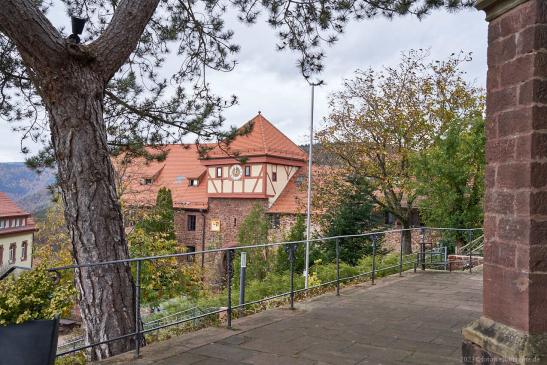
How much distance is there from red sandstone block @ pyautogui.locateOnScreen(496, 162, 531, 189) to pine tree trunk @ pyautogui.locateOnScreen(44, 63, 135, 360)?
163 inches

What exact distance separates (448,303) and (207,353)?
4.26 metres

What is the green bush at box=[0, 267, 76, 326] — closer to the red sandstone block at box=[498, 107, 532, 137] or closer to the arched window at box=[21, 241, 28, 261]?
the red sandstone block at box=[498, 107, 532, 137]

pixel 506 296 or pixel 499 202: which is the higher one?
pixel 499 202

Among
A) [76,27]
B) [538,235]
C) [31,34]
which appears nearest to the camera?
[538,235]

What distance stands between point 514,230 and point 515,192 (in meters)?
0.24

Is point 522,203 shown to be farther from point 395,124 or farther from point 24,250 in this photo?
point 24,250

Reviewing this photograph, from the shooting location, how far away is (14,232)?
39.8 m

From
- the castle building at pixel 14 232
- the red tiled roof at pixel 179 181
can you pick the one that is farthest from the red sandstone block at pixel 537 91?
the castle building at pixel 14 232

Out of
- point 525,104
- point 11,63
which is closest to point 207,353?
point 525,104

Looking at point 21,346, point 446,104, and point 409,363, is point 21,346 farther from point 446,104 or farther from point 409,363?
point 446,104

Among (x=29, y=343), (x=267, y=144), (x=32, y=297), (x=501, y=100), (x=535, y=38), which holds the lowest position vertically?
(x=29, y=343)

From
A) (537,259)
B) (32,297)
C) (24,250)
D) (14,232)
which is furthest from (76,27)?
(24,250)

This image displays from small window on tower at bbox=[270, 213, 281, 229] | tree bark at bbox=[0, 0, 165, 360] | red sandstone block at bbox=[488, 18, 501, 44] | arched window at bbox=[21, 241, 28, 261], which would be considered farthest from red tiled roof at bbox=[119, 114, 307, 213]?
red sandstone block at bbox=[488, 18, 501, 44]

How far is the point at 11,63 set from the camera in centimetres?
727
